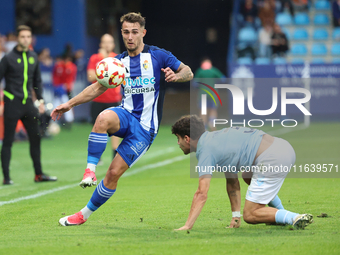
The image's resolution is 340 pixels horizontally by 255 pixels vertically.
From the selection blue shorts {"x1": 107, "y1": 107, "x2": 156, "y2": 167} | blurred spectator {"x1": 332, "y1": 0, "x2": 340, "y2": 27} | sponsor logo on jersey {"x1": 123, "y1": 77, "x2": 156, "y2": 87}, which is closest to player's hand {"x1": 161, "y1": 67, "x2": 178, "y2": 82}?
sponsor logo on jersey {"x1": 123, "y1": 77, "x2": 156, "y2": 87}

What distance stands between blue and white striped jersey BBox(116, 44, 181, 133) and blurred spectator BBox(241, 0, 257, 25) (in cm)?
1928

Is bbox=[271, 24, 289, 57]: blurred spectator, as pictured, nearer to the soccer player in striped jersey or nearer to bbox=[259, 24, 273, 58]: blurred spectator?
bbox=[259, 24, 273, 58]: blurred spectator

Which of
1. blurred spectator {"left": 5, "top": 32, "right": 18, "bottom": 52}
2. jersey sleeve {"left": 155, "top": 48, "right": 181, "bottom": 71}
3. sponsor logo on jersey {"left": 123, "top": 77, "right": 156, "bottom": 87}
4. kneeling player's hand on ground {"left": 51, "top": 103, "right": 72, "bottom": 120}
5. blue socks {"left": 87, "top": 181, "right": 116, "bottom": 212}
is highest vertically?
blurred spectator {"left": 5, "top": 32, "right": 18, "bottom": 52}

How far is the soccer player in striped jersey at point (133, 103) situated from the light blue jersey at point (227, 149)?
2.64 feet

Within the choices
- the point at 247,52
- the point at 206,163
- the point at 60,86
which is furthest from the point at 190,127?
the point at 247,52

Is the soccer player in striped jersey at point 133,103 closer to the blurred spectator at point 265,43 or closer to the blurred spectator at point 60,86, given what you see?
the blurred spectator at point 60,86

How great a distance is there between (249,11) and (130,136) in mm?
20061

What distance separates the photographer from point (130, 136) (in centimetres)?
538

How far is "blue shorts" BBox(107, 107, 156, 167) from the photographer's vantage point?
531 cm

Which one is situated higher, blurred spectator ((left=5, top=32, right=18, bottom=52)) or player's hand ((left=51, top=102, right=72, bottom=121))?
blurred spectator ((left=5, top=32, right=18, bottom=52))

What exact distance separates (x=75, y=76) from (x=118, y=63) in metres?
16.0

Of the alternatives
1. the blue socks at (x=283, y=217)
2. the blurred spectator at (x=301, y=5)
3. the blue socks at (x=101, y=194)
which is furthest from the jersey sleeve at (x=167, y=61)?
the blurred spectator at (x=301, y=5)

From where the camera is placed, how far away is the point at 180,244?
14.4 feet

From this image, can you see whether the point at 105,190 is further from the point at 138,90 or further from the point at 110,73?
the point at 110,73
